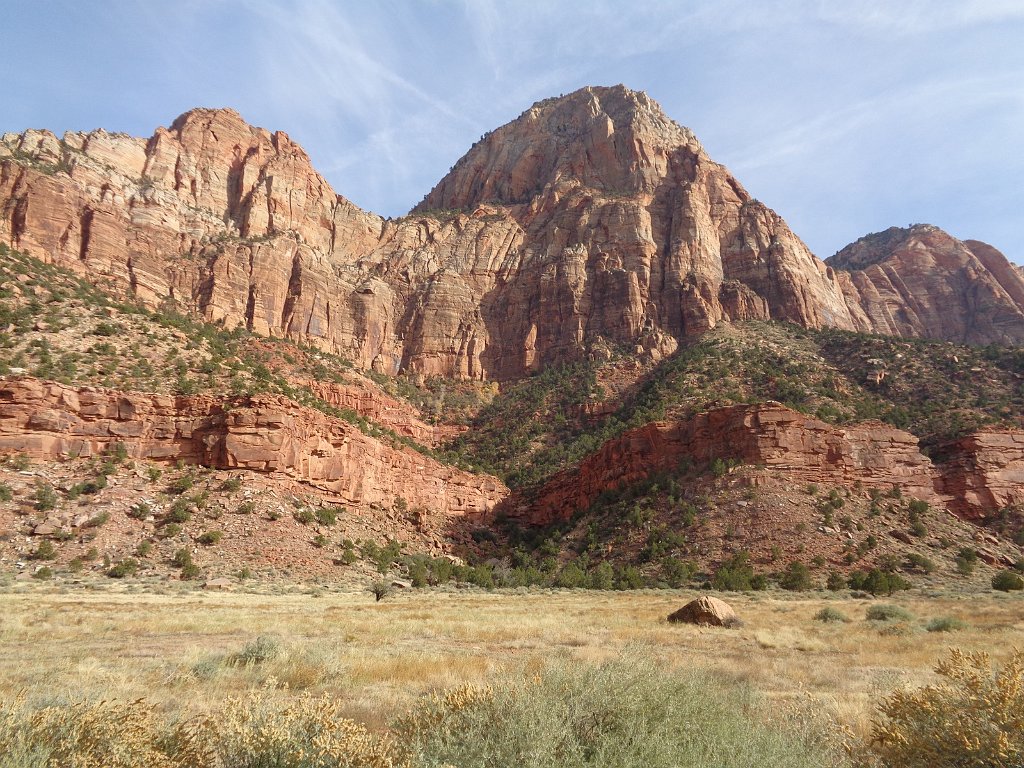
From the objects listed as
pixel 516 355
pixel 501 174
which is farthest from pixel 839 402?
pixel 501 174

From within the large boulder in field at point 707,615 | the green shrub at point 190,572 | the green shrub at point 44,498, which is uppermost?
the green shrub at point 44,498

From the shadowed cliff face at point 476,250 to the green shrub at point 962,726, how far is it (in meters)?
68.9

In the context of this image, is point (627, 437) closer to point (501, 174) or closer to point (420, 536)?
point (420, 536)

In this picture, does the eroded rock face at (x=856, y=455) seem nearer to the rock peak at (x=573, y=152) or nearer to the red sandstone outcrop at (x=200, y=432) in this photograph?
the red sandstone outcrop at (x=200, y=432)

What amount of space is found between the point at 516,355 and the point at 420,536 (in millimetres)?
44143

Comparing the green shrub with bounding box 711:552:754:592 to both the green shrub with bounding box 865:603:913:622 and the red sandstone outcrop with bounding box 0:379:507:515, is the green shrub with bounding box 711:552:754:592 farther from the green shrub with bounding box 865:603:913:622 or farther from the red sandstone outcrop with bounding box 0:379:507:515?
the red sandstone outcrop with bounding box 0:379:507:515

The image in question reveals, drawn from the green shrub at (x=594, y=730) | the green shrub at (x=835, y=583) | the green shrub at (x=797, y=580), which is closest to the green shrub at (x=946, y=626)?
the green shrub at (x=594, y=730)

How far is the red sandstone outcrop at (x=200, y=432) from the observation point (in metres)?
32.2

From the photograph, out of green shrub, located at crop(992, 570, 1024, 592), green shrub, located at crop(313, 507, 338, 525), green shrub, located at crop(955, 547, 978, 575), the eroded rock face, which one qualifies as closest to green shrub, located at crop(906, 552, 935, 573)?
green shrub, located at crop(955, 547, 978, 575)

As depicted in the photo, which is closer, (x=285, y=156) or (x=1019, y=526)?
(x=1019, y=526)

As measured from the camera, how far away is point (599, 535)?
43.3 m

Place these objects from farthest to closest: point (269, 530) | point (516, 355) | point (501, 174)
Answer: point (501, 174)
point (516, 355)
point (269, 530)

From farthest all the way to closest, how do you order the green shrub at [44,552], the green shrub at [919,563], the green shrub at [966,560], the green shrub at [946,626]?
the green shrub at [966,560]
the green shrub at [919,563]
the green shrub at [44,552]
the green shrub at [946,626]

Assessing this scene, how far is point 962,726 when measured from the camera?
3.95m
